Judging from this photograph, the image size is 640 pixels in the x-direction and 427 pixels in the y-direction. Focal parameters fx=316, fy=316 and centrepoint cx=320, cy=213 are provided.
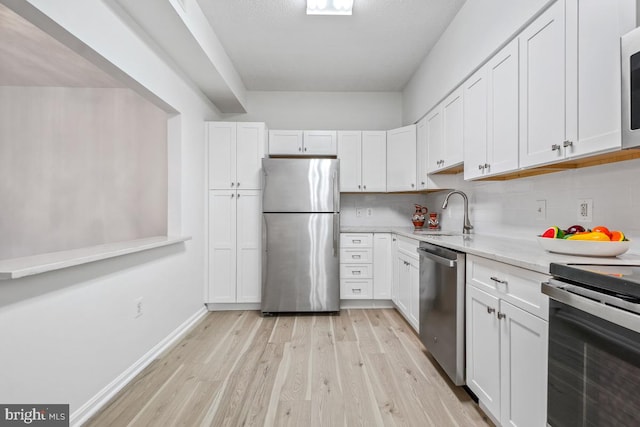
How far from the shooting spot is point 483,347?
1.65 metres

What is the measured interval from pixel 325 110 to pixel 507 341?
11.4 ft

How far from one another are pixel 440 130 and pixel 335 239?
148 cm

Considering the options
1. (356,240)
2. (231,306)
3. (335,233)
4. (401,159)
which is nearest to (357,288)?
(356,240)

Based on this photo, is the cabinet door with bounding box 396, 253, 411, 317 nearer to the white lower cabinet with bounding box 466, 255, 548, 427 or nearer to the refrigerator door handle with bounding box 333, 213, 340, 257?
the refrigerator door handle with bounding box 333, 213, 340, 257

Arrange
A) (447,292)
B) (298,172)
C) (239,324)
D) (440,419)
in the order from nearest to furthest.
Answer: (440,419) → (447,292) → (239,324) → (298,172)

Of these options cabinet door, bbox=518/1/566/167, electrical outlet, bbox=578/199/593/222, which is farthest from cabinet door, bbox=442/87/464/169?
electrical outlet, bbox=578/199/593/222

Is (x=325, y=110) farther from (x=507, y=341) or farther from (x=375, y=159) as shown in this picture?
(x=507, y=341)

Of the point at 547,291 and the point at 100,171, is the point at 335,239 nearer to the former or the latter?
the point at 547,291

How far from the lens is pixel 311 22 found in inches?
106

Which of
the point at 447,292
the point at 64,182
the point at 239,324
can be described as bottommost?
the point at 239,324

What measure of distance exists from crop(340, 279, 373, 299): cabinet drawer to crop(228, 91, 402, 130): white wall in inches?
79.6

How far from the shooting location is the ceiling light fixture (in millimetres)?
2420

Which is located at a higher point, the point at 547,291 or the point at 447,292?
the point at 547,291

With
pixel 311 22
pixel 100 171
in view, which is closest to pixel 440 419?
pixel 311 22
